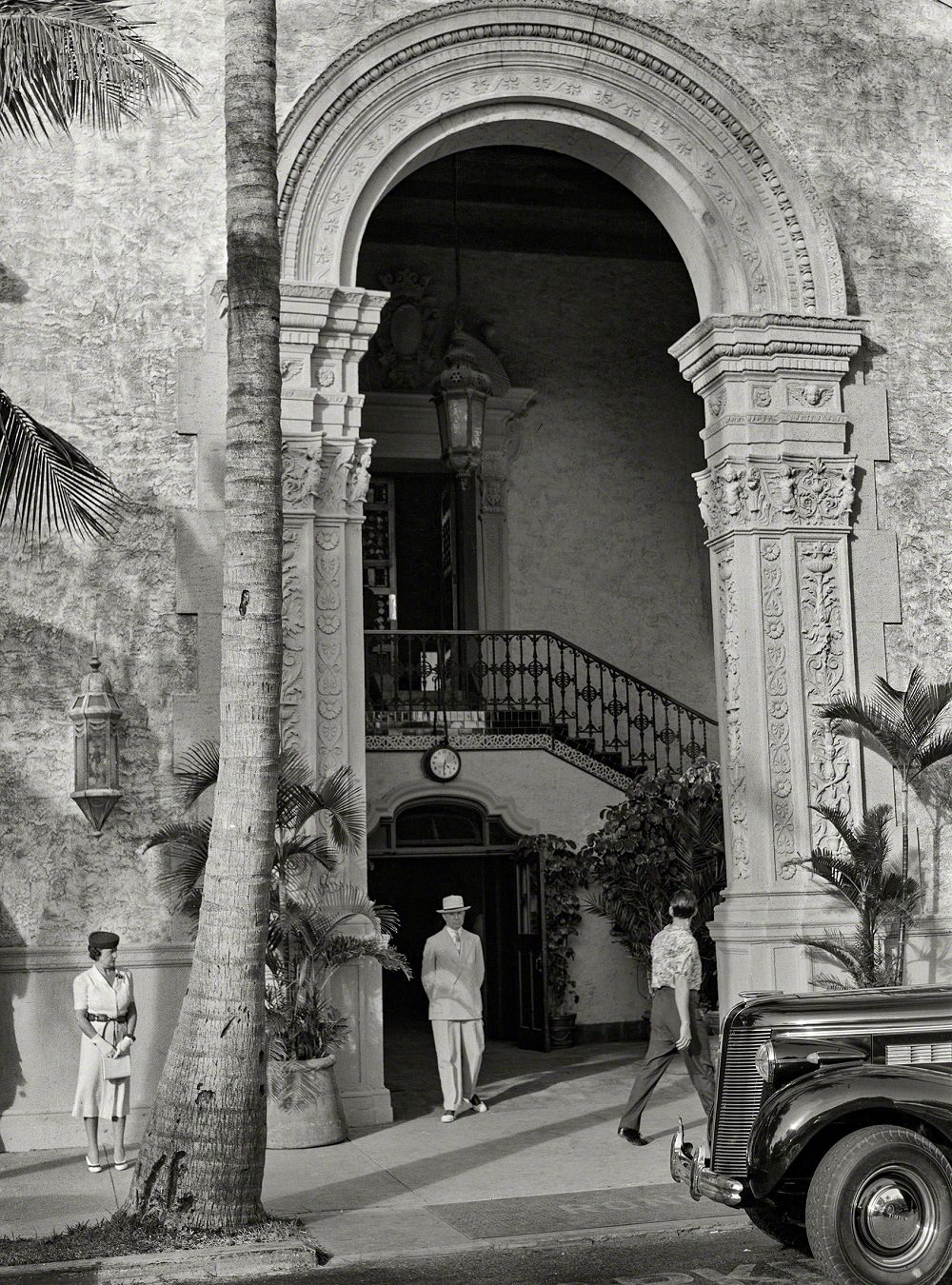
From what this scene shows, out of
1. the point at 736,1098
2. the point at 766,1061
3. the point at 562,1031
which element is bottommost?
the point at 562,1031

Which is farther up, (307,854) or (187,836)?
(187,836)

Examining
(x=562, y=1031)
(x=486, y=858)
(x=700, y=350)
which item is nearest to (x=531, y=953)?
(x=562, y=1031)

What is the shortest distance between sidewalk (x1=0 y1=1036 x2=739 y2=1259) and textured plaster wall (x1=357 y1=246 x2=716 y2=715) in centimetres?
739

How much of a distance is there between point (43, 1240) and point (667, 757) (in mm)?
11922

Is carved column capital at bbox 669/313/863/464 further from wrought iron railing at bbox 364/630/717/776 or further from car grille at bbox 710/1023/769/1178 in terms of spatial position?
car grille at bbox 710/1023/769/1178

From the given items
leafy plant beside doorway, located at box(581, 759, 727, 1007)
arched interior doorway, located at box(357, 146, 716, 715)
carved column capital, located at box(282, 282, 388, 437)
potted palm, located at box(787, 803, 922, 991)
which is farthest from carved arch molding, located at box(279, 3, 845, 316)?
arched interior doorway, located at box(357, 146, 716, 715)

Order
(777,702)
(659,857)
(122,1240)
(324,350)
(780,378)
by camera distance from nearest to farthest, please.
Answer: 1. (122,1240)
2. (324,350)
3. (777,702)
4. (780,378)
5. (659,857)

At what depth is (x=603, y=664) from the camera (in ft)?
61.0

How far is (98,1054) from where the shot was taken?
995 centimetres

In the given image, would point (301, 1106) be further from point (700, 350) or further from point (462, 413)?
point (700, 350)

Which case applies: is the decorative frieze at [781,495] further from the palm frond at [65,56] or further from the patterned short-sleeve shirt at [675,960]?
the palm frond at [65,56]

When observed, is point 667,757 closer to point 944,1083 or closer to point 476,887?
point 476,887

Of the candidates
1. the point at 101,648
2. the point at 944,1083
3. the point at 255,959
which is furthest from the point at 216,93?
the point at 944,1083

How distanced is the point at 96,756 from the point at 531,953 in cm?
670
